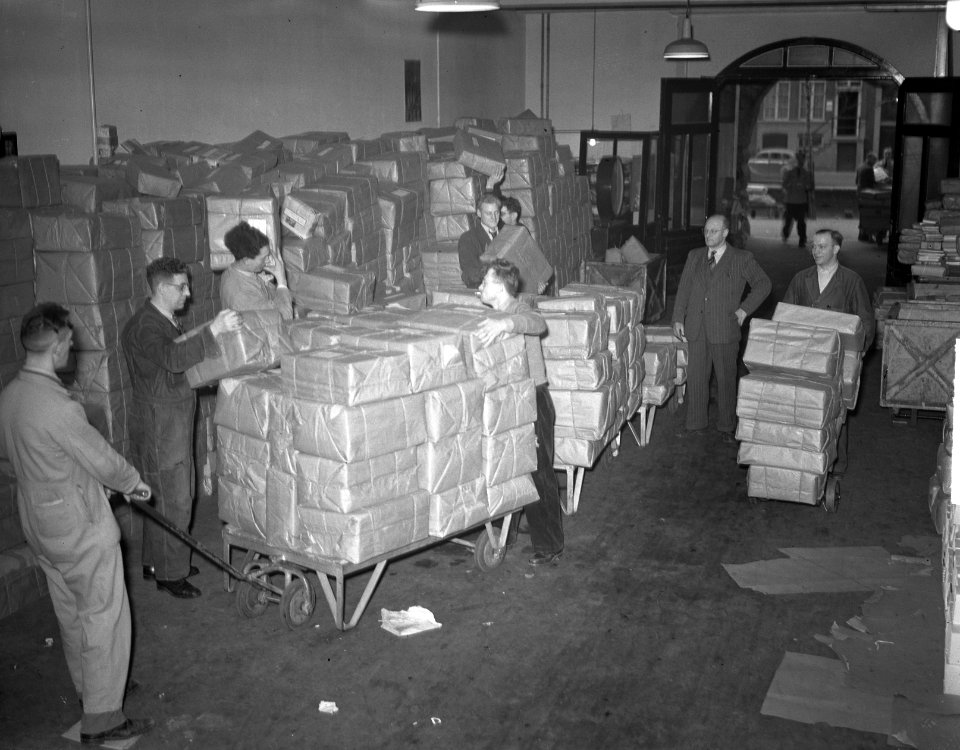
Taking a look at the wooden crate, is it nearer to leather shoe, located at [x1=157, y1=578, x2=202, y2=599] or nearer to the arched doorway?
leather shoe, located at [x1=157, y1=578, x2=202, y2=599]

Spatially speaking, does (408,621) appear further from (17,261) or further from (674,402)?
(674,402)

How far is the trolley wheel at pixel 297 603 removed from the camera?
5727 mm

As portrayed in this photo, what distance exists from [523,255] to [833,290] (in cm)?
244

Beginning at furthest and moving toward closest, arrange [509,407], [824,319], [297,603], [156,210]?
[824,319] → [156,210] → [509,407] → [297,603]

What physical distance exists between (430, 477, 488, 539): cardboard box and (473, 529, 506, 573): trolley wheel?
24.9 inches

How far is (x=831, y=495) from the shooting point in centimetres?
764

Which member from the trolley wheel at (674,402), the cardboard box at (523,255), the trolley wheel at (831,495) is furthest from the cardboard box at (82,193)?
the trolley wheel at (674,402)

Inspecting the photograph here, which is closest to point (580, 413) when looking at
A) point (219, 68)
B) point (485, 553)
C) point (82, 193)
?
point (485, 553)

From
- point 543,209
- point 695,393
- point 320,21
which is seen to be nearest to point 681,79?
point 543,209

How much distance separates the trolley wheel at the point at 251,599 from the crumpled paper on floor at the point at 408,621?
0.66 metres

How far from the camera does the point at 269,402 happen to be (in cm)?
554

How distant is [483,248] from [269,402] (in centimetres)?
387

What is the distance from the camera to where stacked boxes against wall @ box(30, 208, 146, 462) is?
6609 mm

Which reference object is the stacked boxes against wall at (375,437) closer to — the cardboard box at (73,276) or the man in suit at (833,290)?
the cardboard box at (73,276)
